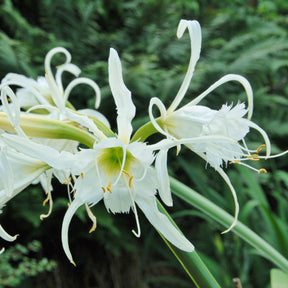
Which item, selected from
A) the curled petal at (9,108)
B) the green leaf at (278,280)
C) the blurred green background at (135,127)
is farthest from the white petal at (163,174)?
the blurred green background at (135,127)

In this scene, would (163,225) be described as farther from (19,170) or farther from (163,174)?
(19,170)

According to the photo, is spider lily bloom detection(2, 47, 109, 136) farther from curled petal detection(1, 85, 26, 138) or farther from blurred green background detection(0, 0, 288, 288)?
blurred green background detection(0, 0, 288, 288)

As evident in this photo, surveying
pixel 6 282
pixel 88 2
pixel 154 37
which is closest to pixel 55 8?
pixel 88 2

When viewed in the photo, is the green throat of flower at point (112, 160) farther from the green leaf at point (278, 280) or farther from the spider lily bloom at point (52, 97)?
the green leaf at point (278, 280)

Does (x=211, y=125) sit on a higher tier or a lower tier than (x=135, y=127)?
higher

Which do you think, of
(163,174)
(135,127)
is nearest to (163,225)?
(163,174)

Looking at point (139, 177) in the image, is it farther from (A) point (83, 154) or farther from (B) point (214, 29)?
(B) point (214, 29)
